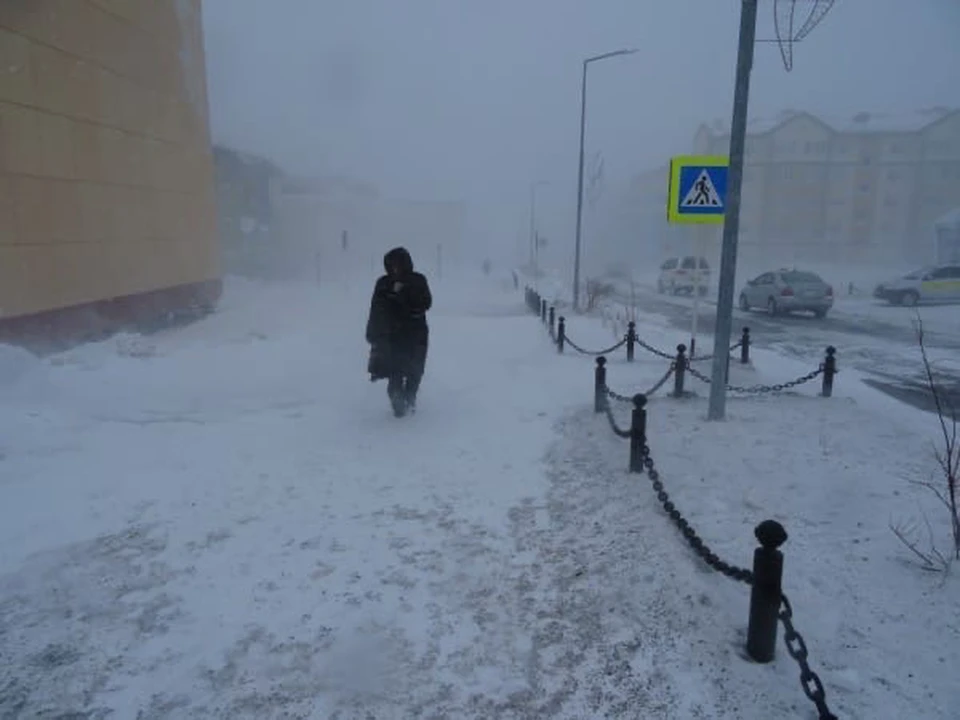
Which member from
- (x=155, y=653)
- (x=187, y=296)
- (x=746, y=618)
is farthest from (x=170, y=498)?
(x=187, y=296)

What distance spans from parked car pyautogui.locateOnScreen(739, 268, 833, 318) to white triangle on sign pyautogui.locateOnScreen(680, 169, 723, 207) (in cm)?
1582

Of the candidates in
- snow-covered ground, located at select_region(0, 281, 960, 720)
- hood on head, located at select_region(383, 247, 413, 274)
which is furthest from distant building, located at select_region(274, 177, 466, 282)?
snow-covered ground, located at select_region(0, 281, 960, 720)

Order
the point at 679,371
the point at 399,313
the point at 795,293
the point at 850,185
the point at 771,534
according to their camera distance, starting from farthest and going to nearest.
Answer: the point at 850,185, the point at 795,293, the point at 679,371, the point at 399,313, the point at 771,534

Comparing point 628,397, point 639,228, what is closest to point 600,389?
point 628,397

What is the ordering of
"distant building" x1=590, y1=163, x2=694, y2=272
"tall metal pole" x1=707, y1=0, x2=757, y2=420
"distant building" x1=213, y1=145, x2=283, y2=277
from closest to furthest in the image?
"tall metal pole" x1=707, y1=0, x2=757, y2=420
"distant building" x1=213, y1=145, x2=283, y2=277
"distant building" x1=590, y1=163, x2=694, y2=272

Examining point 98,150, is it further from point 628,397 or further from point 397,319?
point 628,397

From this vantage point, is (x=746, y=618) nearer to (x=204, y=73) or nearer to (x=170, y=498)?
(x=170, y=498)

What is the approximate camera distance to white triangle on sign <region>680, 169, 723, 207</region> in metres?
7.55

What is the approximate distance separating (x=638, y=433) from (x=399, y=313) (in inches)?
127

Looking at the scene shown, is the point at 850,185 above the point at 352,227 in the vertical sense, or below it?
above

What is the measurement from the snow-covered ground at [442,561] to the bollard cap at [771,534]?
2.13 feet

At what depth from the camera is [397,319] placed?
751cm

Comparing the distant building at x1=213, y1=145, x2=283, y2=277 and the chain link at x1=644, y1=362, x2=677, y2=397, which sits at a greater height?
the distant building at x1=213, y1=145, x2=283, y2=277

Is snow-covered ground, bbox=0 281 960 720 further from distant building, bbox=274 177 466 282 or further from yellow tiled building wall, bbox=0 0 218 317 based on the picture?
distant building, bbox=274 177 466 282
